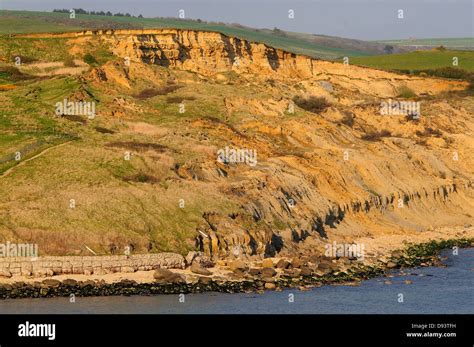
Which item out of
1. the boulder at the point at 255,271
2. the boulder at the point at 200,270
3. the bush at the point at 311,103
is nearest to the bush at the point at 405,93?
the bush at the point at 311,103

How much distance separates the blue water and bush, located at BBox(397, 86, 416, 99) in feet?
185

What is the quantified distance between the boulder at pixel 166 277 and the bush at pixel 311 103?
43580 mm

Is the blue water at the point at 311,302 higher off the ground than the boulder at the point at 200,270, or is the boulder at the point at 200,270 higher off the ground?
Answer: the boulder at the point at 200,270

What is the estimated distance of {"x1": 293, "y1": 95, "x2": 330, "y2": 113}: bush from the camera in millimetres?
103062

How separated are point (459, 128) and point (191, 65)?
23.1 metres

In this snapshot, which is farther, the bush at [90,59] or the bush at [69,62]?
the bush at [90,59]

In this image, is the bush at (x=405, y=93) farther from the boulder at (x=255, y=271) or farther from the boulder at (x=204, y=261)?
the boulder at (x=204, y=261)

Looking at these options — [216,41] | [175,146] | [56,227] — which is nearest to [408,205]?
[175,146]

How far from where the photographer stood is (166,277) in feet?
196

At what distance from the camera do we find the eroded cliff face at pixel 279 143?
69.8 metres

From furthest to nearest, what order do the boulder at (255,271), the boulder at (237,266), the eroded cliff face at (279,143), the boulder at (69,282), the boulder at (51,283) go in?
the eroded cliff face at (279,143)
the boulder at (237,266)
the boulder at (255,271)
the boulder at (69,282)
the boulder at (51,283)

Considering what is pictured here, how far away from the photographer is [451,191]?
95.2 m

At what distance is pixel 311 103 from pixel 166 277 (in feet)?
153

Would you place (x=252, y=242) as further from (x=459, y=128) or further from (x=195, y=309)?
(x=459, y=128)
